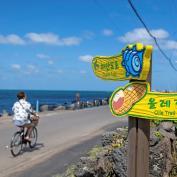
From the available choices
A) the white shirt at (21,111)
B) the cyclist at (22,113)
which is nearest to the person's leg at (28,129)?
the cyclist at (22,113)

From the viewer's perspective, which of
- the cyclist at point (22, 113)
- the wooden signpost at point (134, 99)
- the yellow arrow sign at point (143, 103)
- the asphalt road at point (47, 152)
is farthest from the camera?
the cyclist at point (22, 113)

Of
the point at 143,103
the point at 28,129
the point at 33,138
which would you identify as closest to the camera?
the point at 143,103

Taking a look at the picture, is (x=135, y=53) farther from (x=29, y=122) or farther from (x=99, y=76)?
(x=29, y=122)

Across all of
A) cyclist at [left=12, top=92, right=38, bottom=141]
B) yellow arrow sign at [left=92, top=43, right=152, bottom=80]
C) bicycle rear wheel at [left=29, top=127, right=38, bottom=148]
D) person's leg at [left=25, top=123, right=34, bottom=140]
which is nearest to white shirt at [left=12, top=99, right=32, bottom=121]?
cyclist at [left=12, top=92, right=38, bottom=141]

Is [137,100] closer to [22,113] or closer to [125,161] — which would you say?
[125,161]

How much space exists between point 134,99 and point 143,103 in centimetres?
13

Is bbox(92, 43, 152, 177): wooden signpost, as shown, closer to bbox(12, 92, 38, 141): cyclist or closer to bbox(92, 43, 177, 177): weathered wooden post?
bbox(92, 43, 177, 177): weathered wooden post

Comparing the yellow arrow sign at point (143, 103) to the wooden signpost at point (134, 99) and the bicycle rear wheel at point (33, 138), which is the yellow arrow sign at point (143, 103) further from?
the bicycle rear wheel at point (33, 138)

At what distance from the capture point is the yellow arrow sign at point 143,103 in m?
4.98

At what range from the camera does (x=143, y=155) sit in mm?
5352

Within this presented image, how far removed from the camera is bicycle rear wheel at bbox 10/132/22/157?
1370 centimetres

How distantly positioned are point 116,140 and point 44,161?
3961 millimetres

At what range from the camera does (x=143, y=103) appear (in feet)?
17.1

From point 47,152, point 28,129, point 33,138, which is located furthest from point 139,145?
point 33,138
